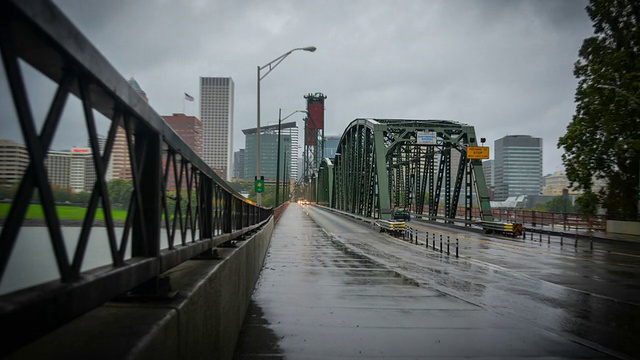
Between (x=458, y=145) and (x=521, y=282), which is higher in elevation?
(x=458, y=145)

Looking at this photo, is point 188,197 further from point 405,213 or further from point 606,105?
point 405,213

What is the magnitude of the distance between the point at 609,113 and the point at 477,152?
10452mm

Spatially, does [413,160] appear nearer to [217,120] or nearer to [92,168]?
[217,120]

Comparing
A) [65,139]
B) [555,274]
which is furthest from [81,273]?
[555,274]

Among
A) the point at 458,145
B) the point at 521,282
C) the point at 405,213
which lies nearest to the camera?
the point at 521,282

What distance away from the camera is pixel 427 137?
43.3 meters

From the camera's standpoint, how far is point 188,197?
4566 mm

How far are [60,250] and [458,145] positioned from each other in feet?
142

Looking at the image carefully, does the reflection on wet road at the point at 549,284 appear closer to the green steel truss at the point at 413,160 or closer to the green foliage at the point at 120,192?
the green foliage at the point at 120,192

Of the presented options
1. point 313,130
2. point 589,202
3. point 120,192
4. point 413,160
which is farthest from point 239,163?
point 120,192

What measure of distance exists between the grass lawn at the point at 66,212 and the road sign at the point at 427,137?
41.8 m

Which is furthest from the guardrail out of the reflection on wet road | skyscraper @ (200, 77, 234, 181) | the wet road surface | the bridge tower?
the bridge tower

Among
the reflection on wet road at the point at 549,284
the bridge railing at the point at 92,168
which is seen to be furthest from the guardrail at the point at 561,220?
the bridge railing at the point at 92,168

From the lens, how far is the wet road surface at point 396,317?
6254 millimetres
